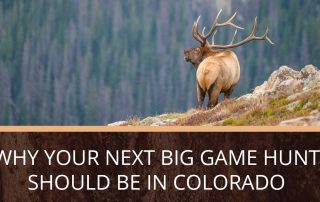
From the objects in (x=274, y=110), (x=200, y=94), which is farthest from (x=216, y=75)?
(x=274, y=110)

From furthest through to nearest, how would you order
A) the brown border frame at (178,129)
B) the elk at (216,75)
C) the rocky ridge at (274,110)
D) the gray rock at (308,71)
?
the gray rock at (308,71) < the elk at (216,75) < the rocky ridge at (274,110) < the brown border frame at (178,129)

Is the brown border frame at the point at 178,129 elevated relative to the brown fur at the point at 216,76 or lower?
lower

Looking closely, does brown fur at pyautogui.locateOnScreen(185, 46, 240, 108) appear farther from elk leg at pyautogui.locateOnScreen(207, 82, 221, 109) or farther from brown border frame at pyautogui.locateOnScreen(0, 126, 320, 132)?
brown border frame at pyautogui.locateOnScreen(0, 126, 320, 132)

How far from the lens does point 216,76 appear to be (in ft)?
43.1

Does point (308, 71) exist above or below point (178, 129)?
above

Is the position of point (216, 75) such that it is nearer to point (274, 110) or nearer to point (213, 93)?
point (213, 93)

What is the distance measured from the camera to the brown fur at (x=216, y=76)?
1309cm

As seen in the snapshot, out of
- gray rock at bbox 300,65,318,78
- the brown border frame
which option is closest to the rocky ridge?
A: the brown border frame

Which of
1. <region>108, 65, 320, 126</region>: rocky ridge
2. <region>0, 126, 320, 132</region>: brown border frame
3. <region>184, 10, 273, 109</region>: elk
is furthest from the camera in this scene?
<region>184, 10, 273, 109</region>: elk

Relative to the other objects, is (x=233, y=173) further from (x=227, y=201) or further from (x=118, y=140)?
(x=118, y=140)

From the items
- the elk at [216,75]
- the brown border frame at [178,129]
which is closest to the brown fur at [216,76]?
the elk at [216,75]

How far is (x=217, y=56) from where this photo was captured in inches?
537

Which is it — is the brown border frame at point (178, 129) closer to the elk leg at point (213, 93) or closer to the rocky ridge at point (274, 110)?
the rocky ridge at point (274, 110)

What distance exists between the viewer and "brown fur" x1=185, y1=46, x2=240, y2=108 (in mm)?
13094
